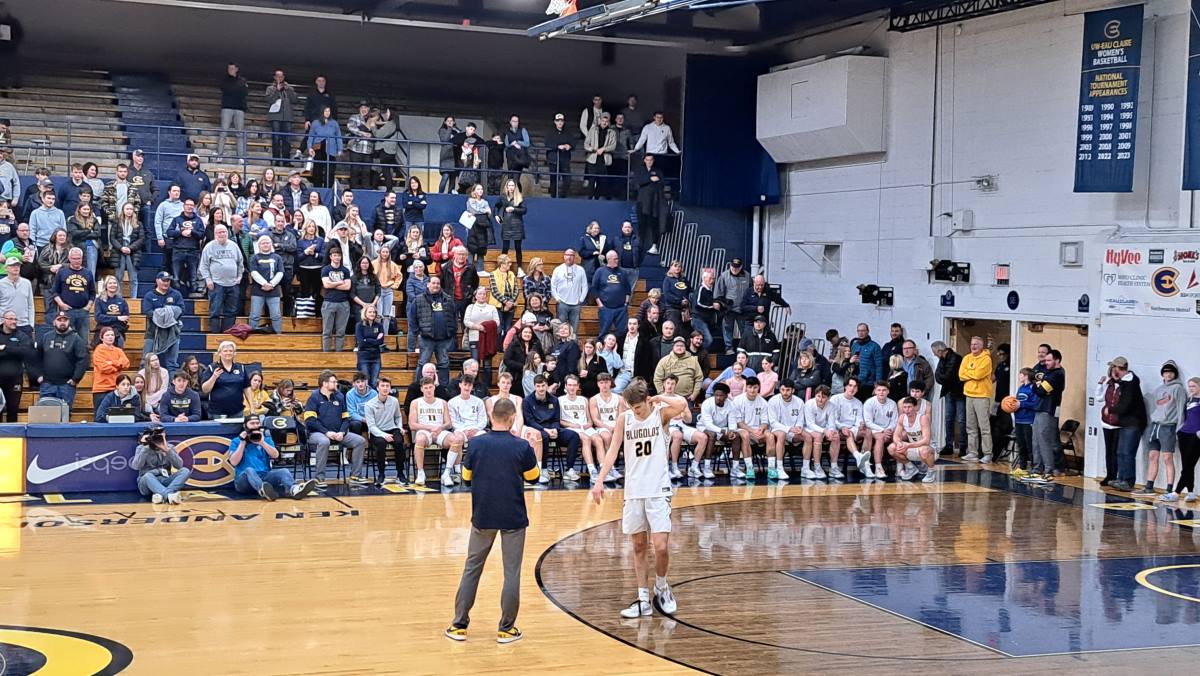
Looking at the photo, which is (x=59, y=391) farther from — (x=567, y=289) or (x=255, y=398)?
(x=567, y=289)

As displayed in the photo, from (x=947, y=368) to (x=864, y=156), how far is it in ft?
15.1

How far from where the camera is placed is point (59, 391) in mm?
15953

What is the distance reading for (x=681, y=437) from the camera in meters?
16.9

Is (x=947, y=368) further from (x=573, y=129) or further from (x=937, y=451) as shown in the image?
(x=573, y=129)

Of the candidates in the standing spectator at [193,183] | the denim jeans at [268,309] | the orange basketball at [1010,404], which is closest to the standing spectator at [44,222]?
the standing spectator at [193,183]

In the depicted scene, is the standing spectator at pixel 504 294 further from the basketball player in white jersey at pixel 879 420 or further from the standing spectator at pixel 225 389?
the basketball player in white jersey at pixel 879 420

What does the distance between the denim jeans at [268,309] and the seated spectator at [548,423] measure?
4.60m

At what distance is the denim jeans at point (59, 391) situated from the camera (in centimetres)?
1586

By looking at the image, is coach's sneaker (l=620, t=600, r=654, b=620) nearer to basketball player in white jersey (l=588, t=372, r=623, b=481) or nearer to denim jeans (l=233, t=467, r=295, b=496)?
denim jeans (l=233, t=467, r=295, b=496)

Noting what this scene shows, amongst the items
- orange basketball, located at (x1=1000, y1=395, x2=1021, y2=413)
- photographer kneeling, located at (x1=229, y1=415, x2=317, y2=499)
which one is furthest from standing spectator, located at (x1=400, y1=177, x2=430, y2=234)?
orange basketball, located at (x1=1000, y1=395, x2=1021, y2=413)

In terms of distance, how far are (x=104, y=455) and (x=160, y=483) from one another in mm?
932

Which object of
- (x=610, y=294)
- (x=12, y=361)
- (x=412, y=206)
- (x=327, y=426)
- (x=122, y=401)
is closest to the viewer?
(x=122, y=401)

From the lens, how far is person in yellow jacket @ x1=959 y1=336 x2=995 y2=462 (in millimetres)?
19062

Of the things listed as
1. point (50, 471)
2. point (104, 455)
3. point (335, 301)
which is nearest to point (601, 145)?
point (335, 301)
